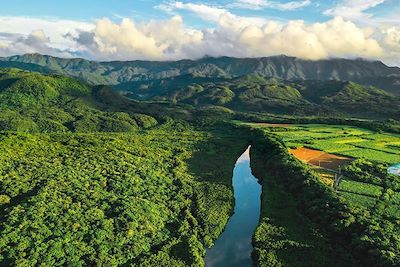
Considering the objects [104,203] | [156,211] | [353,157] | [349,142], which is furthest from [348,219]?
[349,142]

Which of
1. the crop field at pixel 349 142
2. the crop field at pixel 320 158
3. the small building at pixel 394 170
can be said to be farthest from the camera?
the crop field at pixel 349 142

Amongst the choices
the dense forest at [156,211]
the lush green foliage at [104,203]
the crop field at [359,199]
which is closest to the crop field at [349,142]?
the dense forest at [156,211]

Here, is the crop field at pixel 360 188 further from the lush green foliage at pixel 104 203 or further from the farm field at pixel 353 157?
the lush green foliage at pixel 104 203

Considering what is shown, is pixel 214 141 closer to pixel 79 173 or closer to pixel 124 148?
pixel 124 148

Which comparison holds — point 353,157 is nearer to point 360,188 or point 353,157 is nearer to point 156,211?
point 360,188

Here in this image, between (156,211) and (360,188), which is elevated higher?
(360,188)

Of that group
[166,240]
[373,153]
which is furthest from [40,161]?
[373,153]

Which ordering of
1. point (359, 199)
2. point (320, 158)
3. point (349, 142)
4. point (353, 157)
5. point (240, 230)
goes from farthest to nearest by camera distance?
point (349, 142) → point (320, 158) → point (353, 157) → point (359, 199) → point (240, 230)

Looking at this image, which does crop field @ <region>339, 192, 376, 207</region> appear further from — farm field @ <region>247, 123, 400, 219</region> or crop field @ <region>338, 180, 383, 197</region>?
crop field @ <region>338, 180, 383, 197</region>
